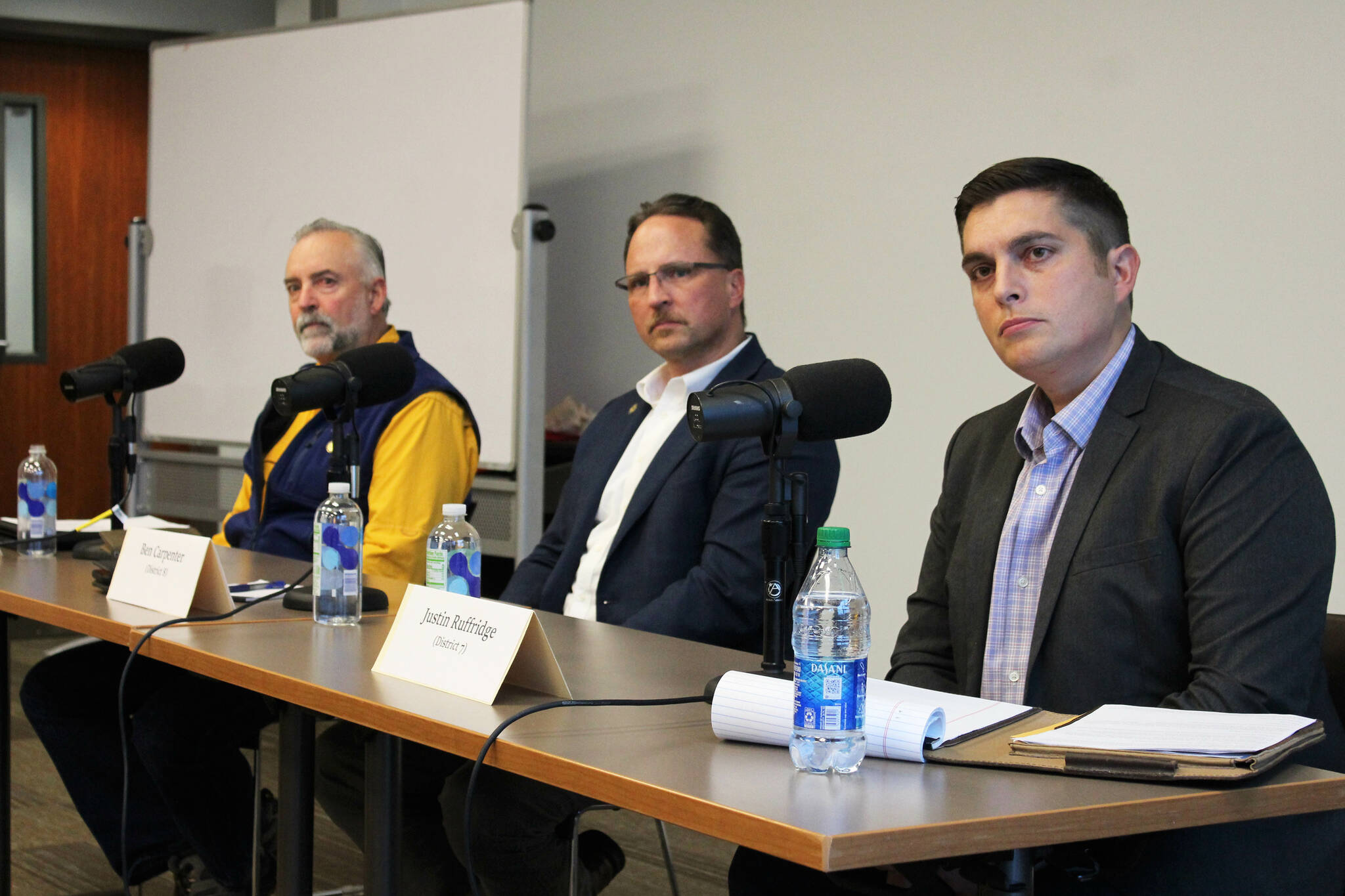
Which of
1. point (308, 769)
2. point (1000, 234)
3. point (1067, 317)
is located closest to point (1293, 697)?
point (1067, 317)

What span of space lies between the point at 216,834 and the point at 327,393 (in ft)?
2.97

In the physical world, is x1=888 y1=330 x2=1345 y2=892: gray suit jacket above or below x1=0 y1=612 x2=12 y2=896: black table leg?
above

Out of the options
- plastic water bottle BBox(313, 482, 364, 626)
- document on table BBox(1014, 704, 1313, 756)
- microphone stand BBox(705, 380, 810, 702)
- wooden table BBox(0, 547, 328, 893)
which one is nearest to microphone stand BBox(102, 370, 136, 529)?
wooden table BBox(0, 547, 328, 893)

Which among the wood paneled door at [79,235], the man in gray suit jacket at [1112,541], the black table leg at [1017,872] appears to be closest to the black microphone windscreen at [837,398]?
the man in gray suit jacket at [1112,541]

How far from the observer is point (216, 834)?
240 cm

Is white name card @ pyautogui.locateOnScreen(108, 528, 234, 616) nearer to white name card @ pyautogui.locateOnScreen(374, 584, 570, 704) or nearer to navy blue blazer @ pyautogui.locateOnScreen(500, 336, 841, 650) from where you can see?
white name card @ pyautogui.locateOnScreen(374, 584, 570, 704)

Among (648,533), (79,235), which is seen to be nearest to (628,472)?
(648,533)

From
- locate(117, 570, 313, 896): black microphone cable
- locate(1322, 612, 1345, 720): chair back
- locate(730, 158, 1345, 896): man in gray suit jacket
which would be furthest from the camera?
locate(117, 570, 313, 896): black microphone cable

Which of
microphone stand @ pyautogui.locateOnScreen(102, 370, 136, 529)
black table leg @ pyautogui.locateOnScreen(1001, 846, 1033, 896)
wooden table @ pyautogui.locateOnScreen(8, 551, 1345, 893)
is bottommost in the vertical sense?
black table leg @ pyautogui.locateOnScreen(1001, 846, 1033, 896)

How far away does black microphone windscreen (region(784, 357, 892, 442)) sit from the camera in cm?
142

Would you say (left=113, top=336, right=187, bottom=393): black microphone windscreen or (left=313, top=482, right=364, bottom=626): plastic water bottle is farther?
(left=113, top=336, right=187, bottom=393): black microphone windscreen

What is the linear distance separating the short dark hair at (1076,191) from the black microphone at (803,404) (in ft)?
1.19

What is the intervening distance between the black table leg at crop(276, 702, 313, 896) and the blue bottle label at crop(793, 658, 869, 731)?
89 centimetres

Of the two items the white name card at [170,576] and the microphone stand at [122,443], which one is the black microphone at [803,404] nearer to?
the white name card at [170,576]
